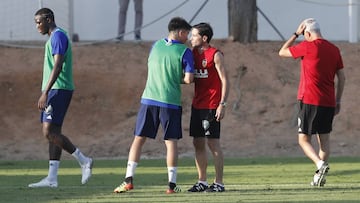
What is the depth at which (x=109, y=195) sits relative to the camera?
12.3 meters

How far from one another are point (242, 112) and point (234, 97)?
1.75ft

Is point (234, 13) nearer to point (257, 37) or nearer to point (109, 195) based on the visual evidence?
point (257, 37)

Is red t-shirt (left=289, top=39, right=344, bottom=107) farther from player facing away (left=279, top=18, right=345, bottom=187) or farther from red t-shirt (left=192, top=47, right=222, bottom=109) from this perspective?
red t-shirt (left=192, top=47, right=222, bottom=109)

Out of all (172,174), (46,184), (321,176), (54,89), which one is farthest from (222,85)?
(46,184)

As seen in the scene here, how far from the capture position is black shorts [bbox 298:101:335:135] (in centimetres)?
1366

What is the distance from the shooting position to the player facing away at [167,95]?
1251 cm

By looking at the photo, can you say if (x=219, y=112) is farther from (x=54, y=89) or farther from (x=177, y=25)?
(x=54, y=89)

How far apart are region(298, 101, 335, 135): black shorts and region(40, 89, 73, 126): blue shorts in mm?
2862

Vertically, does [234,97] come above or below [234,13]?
below

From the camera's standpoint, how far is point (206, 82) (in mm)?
12711

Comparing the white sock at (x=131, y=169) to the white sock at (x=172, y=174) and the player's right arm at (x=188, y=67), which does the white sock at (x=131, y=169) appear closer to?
the white sock at (x=172, y=174)

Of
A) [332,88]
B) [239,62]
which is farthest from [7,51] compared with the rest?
[332,88]

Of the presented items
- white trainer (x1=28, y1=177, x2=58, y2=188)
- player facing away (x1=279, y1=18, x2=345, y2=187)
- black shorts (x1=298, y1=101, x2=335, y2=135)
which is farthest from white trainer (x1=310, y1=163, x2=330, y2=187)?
white trainer (x1=28, y1=177, x2=58, y2=188)

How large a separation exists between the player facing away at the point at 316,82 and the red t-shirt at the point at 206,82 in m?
1.33
